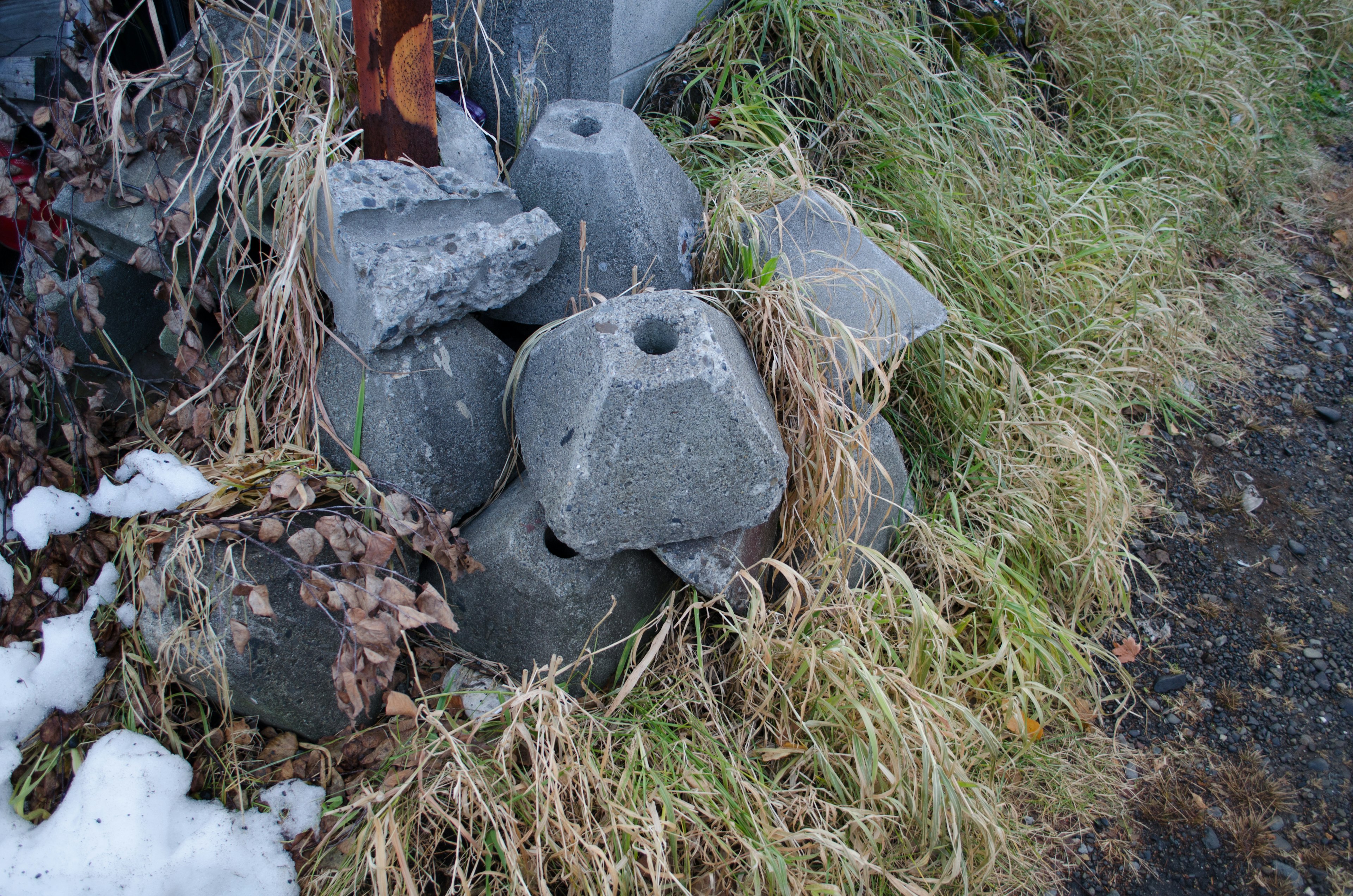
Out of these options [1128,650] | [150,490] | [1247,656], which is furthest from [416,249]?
[1247,656]

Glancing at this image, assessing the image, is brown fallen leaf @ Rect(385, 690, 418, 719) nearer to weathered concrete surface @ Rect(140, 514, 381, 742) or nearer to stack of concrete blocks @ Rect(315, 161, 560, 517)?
weathered concrete surface @ Rect(140, 514, 381, 742)

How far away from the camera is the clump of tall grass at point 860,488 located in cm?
159

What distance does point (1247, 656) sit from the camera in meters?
2.29

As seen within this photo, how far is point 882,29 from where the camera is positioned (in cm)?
321

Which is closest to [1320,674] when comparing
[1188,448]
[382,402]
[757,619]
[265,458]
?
[1188,448]

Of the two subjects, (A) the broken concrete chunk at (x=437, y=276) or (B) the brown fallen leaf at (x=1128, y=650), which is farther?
(B) the brown fallen leaf at (x=1128, y=650)

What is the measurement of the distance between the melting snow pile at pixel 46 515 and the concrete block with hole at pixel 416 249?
67cm

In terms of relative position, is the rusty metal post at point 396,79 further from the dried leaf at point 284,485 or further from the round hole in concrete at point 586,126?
the dried leaf at point 284,485

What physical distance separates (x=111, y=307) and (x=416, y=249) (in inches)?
34.4

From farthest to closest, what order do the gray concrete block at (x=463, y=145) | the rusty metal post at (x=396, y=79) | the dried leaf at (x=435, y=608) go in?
the gray concrete block at (x=463, y=145)
the rusty metal post at (x=396, y=79)
the dried leaf at (x=435, y=608)

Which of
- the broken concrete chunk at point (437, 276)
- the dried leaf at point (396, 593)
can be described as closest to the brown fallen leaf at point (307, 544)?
the dried leaf at point (396, 593)

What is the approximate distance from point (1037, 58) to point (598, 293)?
2.75 meters

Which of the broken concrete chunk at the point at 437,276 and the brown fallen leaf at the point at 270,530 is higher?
the broken concrete chunk at the point at 437,276

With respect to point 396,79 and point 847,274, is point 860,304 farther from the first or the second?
point 396,79
